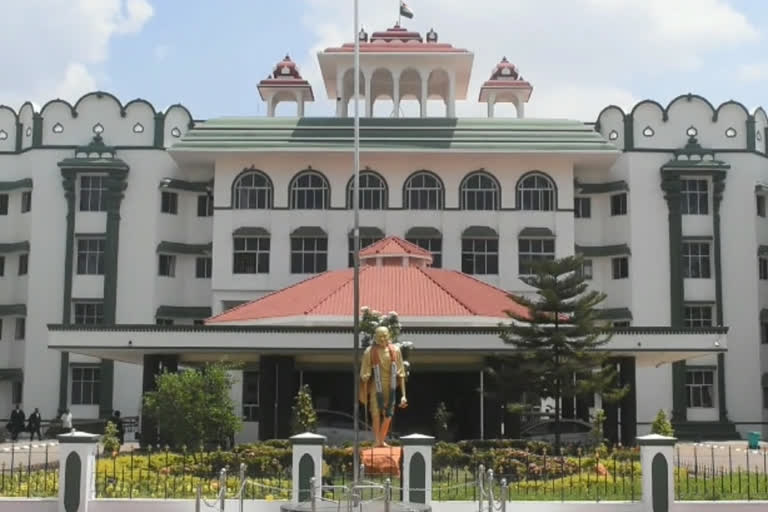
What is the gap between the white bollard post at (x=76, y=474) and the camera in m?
16.7

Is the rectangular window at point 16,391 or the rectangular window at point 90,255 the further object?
the rectangular window at point 16,391

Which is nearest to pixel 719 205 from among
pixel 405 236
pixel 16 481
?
pixel 405 236

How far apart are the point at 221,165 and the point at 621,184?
15296 mm

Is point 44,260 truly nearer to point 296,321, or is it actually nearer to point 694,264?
point 296,321

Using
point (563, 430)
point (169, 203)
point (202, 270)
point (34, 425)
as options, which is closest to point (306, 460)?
point (563, 430)

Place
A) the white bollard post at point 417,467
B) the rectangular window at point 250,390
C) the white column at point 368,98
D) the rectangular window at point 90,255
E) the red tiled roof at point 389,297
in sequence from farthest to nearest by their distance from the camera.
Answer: the white column at point 368,98 < the rectangular window at point 90,255 < the rectangular window at point 250,390 < the red tiled roof at point 389,297 < the white bollard post at point 417,467

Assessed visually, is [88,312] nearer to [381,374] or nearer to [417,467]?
[381,374]

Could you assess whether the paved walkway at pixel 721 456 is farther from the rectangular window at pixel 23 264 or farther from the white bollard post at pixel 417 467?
the rectangular window at pixel 23 264

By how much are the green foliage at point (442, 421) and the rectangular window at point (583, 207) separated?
14.3 meters

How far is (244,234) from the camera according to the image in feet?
136

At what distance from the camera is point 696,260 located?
42.4 metres

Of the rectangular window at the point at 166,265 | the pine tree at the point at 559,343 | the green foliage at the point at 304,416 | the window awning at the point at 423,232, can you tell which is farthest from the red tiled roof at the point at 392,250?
the rectangular window at the point at 166,265

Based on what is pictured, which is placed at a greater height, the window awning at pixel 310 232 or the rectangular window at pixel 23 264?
the window awning at pixel 310 232

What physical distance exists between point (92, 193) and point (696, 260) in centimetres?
2340
